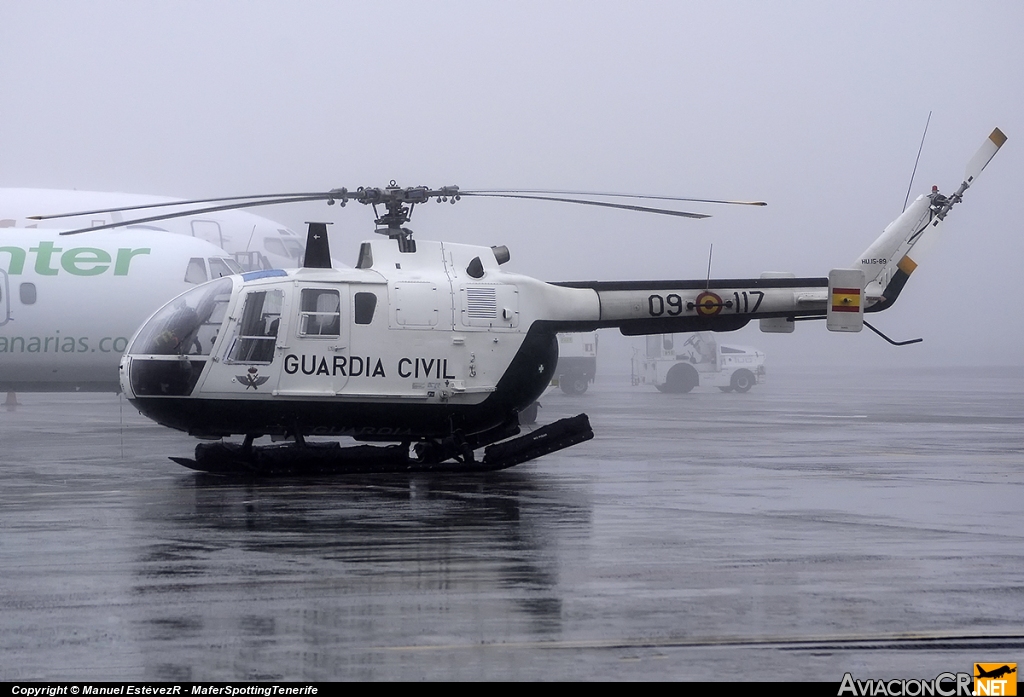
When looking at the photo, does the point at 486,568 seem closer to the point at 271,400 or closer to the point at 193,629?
the point at 193,629

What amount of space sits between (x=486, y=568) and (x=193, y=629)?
240 centimetres

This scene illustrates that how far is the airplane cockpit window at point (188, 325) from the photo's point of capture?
555 inches

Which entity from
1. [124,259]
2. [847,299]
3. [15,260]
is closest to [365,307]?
[847,299]

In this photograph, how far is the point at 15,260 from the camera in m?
21.3

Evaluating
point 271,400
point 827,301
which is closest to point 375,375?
Answer: point 271,400

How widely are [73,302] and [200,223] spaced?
6150 mm

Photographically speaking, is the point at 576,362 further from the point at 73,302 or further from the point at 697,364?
the point at 73,302

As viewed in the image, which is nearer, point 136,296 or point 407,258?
point 407,258

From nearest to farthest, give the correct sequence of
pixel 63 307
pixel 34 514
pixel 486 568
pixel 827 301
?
1. pixel 486 568
2. pixel 34 514
3. pixel 827 301
4. pixel 63 307

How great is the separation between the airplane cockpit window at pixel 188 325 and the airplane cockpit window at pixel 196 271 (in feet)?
24.1

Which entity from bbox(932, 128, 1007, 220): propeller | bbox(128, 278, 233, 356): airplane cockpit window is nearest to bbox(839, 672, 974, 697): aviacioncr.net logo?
bbox(128, 278, 233, 356): airplane cockpit window

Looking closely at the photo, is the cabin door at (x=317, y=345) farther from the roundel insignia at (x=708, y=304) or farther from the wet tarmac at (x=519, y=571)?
the roundel insignia at (x=708, y=304)

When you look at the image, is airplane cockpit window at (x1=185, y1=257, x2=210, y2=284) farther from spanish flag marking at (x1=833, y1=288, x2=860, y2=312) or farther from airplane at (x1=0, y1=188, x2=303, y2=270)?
spanish flag marking at (x1=833, y1=288, x2=860, y2=312)

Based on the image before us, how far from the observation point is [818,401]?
3691cm
